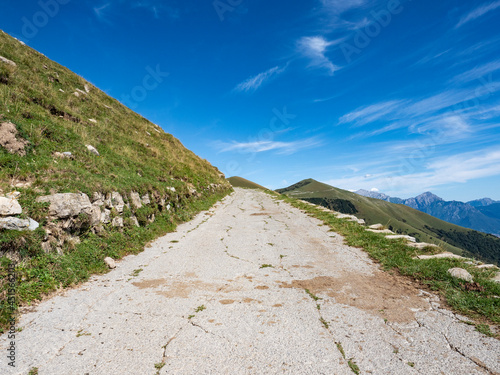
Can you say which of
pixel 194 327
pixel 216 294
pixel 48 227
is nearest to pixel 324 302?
pixel 216 294

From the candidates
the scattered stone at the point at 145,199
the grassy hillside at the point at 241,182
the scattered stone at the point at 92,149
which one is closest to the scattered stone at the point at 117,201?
the scattered stone at the point at 145,199

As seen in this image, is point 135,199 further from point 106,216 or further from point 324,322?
point 324,322

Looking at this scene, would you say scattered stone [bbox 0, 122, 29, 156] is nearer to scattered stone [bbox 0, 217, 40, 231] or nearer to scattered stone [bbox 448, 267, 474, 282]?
scattered stone [bbox 0, 217, 40, 231]

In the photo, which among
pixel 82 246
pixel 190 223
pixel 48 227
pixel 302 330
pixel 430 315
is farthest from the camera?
pixel 190 223

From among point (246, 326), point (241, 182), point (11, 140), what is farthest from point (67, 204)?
point (241, 182)

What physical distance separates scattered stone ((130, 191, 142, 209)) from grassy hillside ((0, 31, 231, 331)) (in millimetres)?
290

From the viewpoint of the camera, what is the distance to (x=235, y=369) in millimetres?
3242

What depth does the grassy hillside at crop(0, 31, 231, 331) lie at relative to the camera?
5.41 meters

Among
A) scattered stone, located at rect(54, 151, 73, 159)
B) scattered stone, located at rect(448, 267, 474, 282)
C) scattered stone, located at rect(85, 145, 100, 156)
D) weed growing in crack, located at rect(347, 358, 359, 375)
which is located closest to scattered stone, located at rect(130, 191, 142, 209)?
scattered stone, located at rect(54, 151, 73, 159)

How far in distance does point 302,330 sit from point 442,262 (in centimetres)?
589

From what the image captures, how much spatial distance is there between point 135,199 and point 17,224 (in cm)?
499

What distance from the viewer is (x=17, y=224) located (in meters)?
5.45

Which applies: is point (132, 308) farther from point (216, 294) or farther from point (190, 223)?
point (190, 223)

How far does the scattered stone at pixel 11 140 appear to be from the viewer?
791 centimetres
